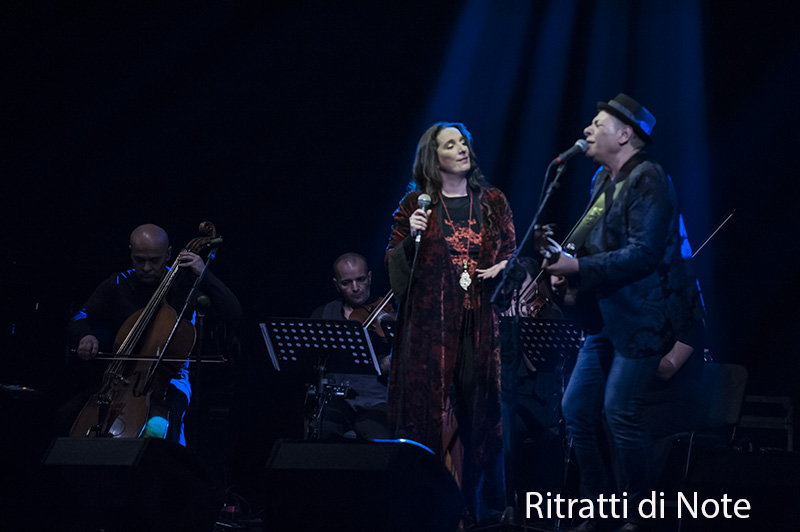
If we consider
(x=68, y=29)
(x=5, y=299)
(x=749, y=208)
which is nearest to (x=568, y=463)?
(x=749, y=208)

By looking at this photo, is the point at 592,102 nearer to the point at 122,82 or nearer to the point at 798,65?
the point at 798,65

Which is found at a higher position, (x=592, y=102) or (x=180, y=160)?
(x=592, y=102)

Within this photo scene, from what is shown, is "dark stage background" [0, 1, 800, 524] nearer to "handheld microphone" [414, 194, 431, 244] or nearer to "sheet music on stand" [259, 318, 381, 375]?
"sheet music on stand" [259, 318, 381, 375]

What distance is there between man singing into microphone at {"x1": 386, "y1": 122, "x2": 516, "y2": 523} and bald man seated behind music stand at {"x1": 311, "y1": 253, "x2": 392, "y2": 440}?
1.09 meters

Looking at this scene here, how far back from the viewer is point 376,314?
5238 mm

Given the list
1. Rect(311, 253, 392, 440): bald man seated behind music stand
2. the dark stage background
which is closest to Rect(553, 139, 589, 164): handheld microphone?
Rect(311, 253, 392, 440): bald man seated behind music stand

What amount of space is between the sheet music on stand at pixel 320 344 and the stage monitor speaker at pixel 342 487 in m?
1.74

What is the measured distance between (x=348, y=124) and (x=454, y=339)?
3220mm

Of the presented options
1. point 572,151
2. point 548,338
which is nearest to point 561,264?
point 572,151

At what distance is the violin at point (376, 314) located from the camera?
205 inches

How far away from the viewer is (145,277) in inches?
199

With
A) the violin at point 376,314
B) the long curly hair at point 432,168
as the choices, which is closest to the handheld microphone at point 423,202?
the long curly hair at point 432,168

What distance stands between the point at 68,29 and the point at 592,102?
3.81 metres

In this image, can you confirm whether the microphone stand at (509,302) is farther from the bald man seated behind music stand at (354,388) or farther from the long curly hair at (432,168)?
the bald man seated behind music stand at (354,388)
